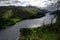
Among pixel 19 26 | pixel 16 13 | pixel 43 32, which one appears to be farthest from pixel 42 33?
pixel 16 13

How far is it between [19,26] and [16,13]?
163 mm

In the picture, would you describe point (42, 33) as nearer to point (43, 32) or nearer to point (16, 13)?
point (43, 32)

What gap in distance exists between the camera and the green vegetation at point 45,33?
6.03 ft

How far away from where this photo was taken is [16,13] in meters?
1.92

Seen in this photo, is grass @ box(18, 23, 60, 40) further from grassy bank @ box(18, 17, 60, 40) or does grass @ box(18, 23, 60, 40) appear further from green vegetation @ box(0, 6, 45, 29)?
green vegetation @ box(0, 6, 45, 29)

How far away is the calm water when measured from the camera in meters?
1.85

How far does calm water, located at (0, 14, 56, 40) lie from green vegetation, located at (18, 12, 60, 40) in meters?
0.05

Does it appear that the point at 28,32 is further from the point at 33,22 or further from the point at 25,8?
the point at 25,8

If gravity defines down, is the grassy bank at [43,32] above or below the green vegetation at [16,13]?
below

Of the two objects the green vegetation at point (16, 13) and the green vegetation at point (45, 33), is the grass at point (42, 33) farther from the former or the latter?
the green vegetation at point (16, 13)

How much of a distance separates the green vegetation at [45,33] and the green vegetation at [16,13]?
15cm

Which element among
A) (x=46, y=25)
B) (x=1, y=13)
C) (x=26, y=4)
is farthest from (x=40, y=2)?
(x=1, y=13)

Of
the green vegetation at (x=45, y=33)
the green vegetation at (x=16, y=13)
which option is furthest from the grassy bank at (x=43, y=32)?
the green vegetation at (x=16, y=13)

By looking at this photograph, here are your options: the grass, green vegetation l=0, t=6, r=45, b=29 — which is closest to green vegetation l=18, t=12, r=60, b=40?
the grass
